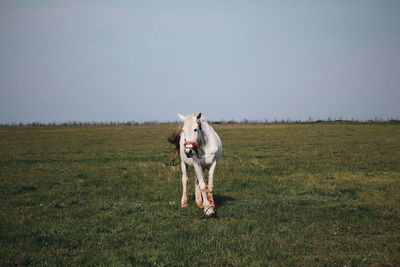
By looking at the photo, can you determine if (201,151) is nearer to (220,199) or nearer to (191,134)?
(191,134)

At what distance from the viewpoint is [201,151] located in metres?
10.1

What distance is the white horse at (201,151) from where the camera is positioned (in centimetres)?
922

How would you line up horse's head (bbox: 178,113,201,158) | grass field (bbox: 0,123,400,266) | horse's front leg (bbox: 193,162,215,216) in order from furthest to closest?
1. horse's front leg (bbox: 193,162,215,216)
2. horse's head (bbox: 178,113,201,158)
3. grass field (bbox: 0,123,400,266)

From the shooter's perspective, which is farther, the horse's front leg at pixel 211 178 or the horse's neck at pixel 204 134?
the horse's neck at pixel 204 134

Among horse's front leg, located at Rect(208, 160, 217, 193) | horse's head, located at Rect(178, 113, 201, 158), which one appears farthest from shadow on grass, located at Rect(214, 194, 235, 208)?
horse's head, located at Rect(178, 113, 201, 158)

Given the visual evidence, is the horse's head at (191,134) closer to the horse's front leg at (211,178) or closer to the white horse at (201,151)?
the white horse at (201,151)

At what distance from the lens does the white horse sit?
30.2 ft

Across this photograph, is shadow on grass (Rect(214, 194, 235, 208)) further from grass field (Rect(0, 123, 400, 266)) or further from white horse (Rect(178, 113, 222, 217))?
Answer: white horse (Rect(178, 113, 222, 217))

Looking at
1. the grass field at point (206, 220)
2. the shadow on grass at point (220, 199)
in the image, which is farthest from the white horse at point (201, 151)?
the shadow on grass at point (220, 199)

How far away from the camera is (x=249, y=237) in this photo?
7.82 meters

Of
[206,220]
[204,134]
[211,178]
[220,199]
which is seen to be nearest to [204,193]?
[211,178]

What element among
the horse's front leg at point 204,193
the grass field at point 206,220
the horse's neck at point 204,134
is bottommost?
the grass field at point 206,220

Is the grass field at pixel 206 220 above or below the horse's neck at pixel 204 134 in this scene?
below

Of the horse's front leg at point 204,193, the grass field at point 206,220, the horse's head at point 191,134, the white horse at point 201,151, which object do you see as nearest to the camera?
the grass field at point 206,220
